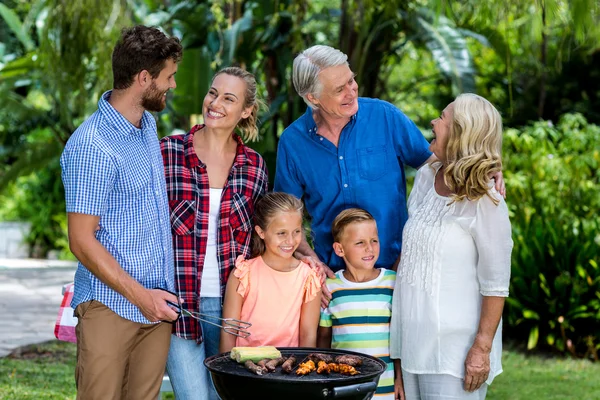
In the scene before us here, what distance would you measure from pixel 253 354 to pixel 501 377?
4.01m

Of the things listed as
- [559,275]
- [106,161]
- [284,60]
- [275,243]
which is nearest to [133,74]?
[106,161]

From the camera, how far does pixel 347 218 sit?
10.8 feet

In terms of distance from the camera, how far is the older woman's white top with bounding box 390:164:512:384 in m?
2.91

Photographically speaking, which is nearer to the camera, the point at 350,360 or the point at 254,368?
the point at 254,368

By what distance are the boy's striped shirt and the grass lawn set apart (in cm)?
285

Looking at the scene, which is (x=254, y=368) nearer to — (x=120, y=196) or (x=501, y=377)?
(x=120, y=196)

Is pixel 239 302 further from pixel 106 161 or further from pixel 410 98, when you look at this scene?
pixel 410 98

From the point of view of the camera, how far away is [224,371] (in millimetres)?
2691

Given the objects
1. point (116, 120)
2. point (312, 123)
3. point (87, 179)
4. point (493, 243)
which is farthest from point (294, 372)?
point (312, 123)

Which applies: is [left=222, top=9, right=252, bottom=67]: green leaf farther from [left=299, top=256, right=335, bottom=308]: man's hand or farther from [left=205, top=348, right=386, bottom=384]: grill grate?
[left=205, top=348, right=386, bottom=384]: grill grate

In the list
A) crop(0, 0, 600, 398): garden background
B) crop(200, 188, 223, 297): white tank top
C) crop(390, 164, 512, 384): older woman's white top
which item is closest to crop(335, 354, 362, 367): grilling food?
crop(390, 164, 512, 384): older woman's white top

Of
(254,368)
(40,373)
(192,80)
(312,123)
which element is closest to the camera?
(254,368)

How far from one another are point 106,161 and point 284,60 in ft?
15.9

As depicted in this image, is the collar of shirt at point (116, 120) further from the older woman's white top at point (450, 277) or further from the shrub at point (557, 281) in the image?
the shrub at point (557, 281)
